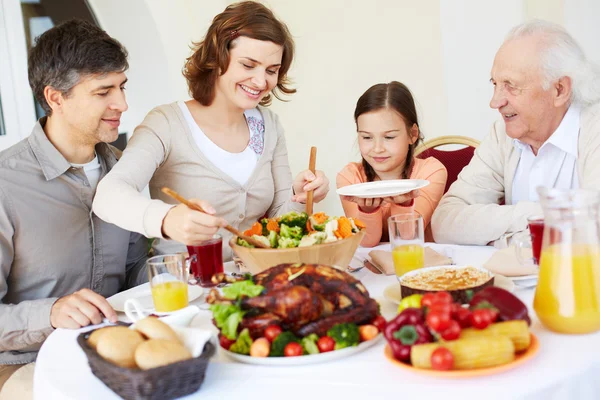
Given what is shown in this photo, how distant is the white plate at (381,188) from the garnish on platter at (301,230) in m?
0.19

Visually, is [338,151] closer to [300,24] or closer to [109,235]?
[300,24]

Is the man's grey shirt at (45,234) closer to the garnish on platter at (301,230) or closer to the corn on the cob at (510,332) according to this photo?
the garnish on platter at (301,230)

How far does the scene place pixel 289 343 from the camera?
3.59ft

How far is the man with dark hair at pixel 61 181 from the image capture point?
6.31 feet

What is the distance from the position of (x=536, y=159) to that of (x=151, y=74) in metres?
2.99

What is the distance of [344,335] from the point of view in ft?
3.59

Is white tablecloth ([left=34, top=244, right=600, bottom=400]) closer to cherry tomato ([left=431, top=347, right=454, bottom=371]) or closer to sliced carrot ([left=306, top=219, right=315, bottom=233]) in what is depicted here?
cherry tomato ([left=431, top=347, right=454, bottom=371])

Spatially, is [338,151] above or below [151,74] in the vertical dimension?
below

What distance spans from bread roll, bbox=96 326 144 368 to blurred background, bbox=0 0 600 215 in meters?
3.19

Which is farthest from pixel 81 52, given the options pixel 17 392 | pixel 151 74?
pixel 151 74

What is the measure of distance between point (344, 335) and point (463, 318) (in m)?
0.20

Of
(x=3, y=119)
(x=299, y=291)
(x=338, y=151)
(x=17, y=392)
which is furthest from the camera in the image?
(x=338, y=151)

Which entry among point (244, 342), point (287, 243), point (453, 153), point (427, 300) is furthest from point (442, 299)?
point (453, 153)

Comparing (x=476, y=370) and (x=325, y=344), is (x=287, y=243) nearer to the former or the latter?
(x=325, y=344)
